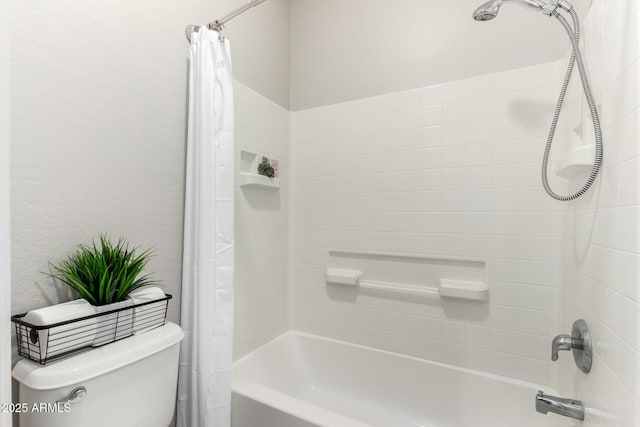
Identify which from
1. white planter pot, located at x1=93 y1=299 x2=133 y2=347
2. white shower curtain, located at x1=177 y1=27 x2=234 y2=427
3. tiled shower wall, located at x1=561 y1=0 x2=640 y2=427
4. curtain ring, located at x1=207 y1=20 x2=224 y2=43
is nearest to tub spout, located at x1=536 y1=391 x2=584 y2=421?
tiled shower wall, located at x1=561 y1=0 x2=640 y2=427

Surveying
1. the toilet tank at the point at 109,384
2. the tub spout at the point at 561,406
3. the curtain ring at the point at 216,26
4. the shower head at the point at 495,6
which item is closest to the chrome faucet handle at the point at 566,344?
the tub spout at the point at 561,406

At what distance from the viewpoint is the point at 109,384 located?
2.73 feet

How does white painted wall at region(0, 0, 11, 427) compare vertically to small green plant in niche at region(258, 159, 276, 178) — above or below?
below

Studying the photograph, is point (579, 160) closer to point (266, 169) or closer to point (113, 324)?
point (266, 169)

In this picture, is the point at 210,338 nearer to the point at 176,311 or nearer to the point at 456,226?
the point at 176,311

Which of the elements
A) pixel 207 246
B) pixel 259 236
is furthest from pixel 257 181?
Answer: pixel 207 246

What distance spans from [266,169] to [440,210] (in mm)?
972

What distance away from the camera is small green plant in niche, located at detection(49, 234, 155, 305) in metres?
0.88

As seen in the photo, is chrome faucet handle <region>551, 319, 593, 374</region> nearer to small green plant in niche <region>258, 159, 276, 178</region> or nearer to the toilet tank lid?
the toilet tank lid

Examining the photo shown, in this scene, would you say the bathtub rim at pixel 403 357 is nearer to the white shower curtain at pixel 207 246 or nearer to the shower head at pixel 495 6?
the white shower curtain at pixel 207 246

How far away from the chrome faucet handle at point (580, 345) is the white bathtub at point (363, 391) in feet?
1.13

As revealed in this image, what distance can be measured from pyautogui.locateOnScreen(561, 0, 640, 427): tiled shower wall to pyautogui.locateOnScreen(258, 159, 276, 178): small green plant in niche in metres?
1.40

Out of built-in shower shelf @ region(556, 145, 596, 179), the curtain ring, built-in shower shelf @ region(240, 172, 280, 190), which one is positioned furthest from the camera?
built-in shower shelf @ region(240, 172, 280, 190)

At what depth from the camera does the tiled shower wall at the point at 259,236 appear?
161 cm
